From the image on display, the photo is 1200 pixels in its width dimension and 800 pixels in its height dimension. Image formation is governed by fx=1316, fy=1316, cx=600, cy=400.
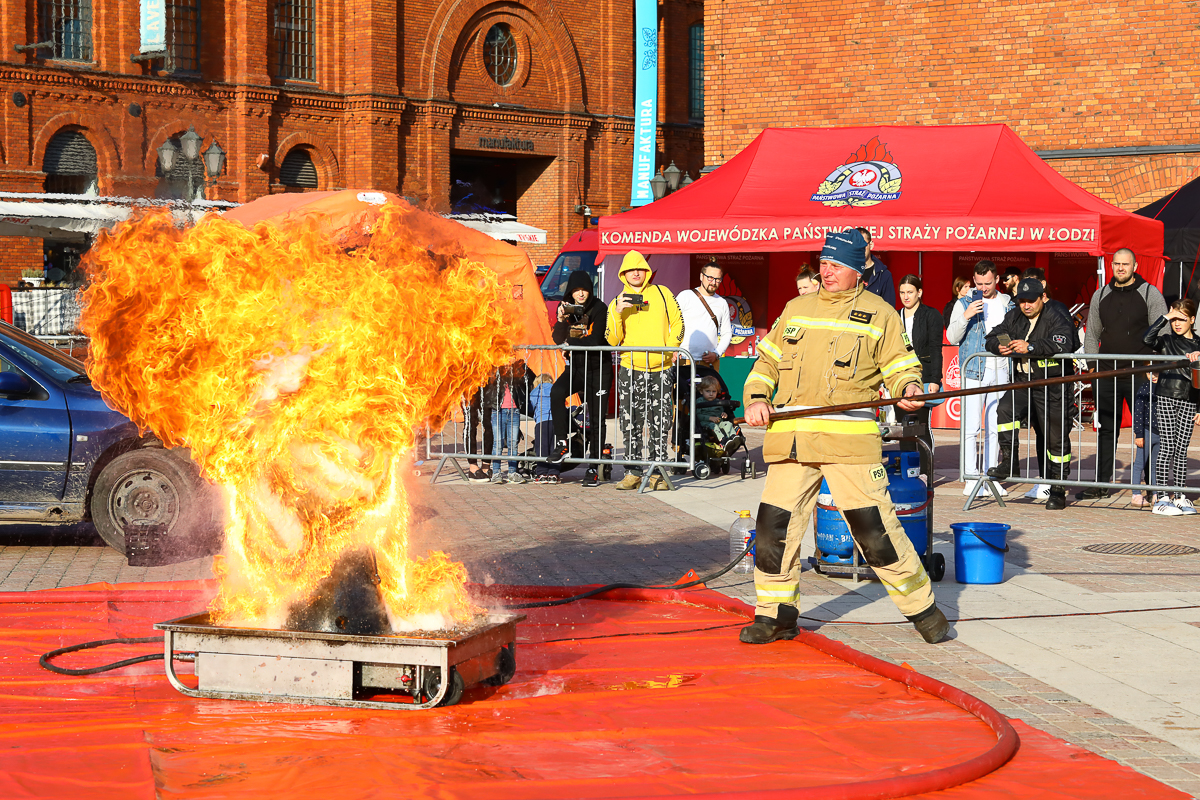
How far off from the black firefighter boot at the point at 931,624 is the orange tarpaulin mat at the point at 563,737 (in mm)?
562

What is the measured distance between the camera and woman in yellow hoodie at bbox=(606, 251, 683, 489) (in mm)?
13180

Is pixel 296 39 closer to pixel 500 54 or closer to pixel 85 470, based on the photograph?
pixel 500 54

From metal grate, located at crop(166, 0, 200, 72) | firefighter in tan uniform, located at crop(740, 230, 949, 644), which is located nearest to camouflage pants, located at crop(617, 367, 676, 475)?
firefighter in tan uniform, located at crop(740, 230, 949, 644)

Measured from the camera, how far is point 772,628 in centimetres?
689

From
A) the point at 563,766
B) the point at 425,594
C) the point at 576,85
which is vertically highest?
the point at 576,85

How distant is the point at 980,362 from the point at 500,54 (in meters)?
32.3

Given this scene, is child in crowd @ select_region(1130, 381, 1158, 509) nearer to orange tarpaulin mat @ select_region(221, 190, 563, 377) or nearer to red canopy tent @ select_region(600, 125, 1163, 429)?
red canopy tent @ select_region(600, 125, 1163, 429)

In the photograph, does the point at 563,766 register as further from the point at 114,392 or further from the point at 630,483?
the point at 630,483

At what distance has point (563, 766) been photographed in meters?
4.93

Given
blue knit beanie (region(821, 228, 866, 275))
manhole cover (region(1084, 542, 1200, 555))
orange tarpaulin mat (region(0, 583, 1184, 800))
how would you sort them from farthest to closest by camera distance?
1. manhole cover (region(1084, 542, 1200, 555))
2. blue knit beanie (region(821, 228, 866, 275))
3. orange tarpaulin mat (region(0, 583, 1184, 800))

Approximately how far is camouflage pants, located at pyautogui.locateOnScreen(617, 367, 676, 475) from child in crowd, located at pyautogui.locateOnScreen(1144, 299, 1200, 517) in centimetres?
452

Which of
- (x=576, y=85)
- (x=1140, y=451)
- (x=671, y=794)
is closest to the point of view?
(x=671, y=794)

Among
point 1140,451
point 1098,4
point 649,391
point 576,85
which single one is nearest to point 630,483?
point 649,391

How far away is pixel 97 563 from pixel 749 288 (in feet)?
44.5
